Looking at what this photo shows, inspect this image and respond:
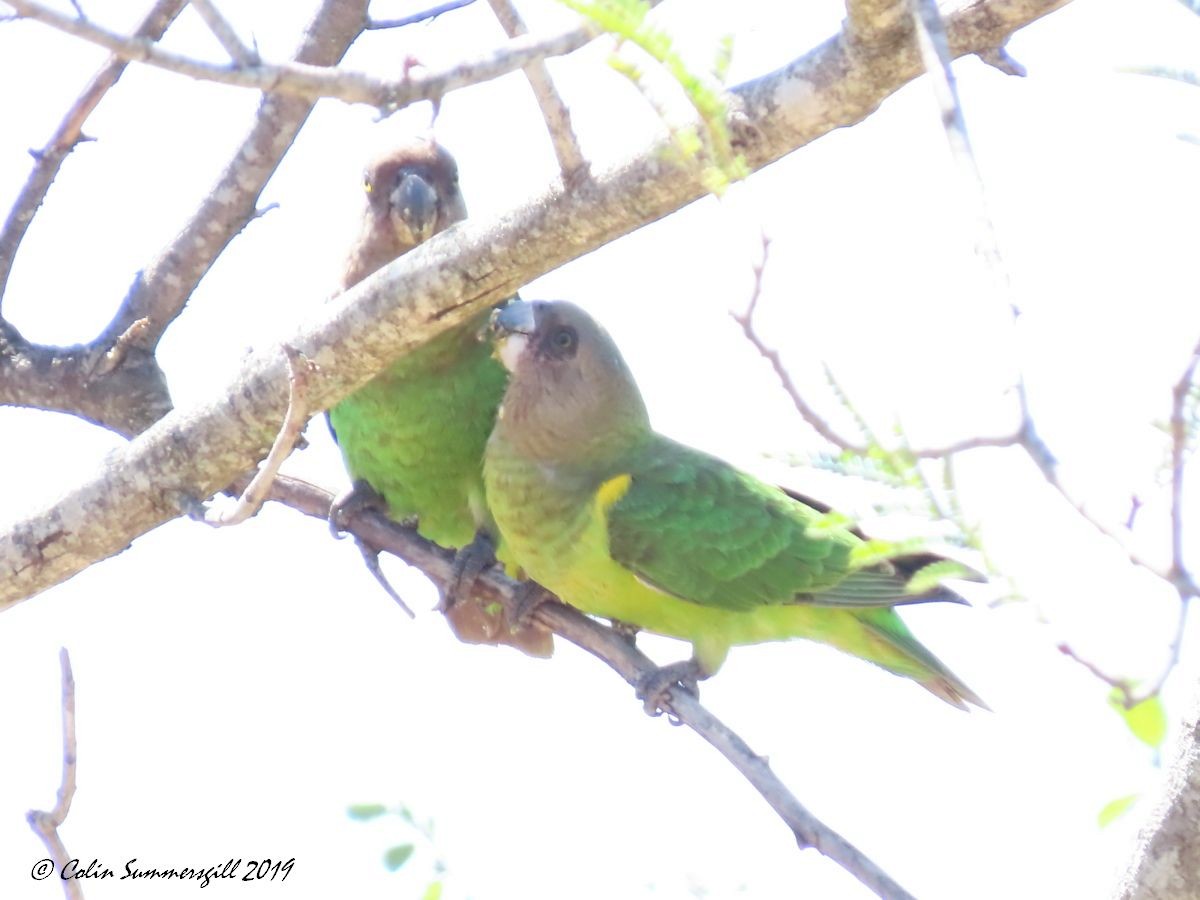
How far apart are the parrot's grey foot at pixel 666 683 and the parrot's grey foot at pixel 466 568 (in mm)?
708

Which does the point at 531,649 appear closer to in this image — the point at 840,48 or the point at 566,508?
the point at 566,508

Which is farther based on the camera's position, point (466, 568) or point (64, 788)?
point (466, 568)

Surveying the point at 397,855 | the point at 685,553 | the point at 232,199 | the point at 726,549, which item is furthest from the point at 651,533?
the point at 232,199

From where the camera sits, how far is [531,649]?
5.19 meters

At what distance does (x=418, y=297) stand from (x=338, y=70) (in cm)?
132

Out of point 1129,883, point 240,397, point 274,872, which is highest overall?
point 240,397

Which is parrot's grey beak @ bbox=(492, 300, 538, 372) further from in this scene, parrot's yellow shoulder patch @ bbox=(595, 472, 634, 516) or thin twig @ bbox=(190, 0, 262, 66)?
thin twig @ bbox=(190, 0, 262, 66)

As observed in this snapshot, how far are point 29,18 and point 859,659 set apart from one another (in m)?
3.93

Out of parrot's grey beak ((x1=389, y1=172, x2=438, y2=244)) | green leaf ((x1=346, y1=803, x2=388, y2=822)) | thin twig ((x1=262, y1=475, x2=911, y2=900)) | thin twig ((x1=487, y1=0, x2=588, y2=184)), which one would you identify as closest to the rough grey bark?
thin twig ((x1=262, y1=475, x2=911, y2=900))

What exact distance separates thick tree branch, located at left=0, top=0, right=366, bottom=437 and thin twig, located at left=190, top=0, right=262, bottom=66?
248 centimetres

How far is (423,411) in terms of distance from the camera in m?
4.93

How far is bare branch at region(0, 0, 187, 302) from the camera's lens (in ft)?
14.2

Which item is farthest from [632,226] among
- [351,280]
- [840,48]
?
[351,280]

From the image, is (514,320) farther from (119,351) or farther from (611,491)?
(119,351)
